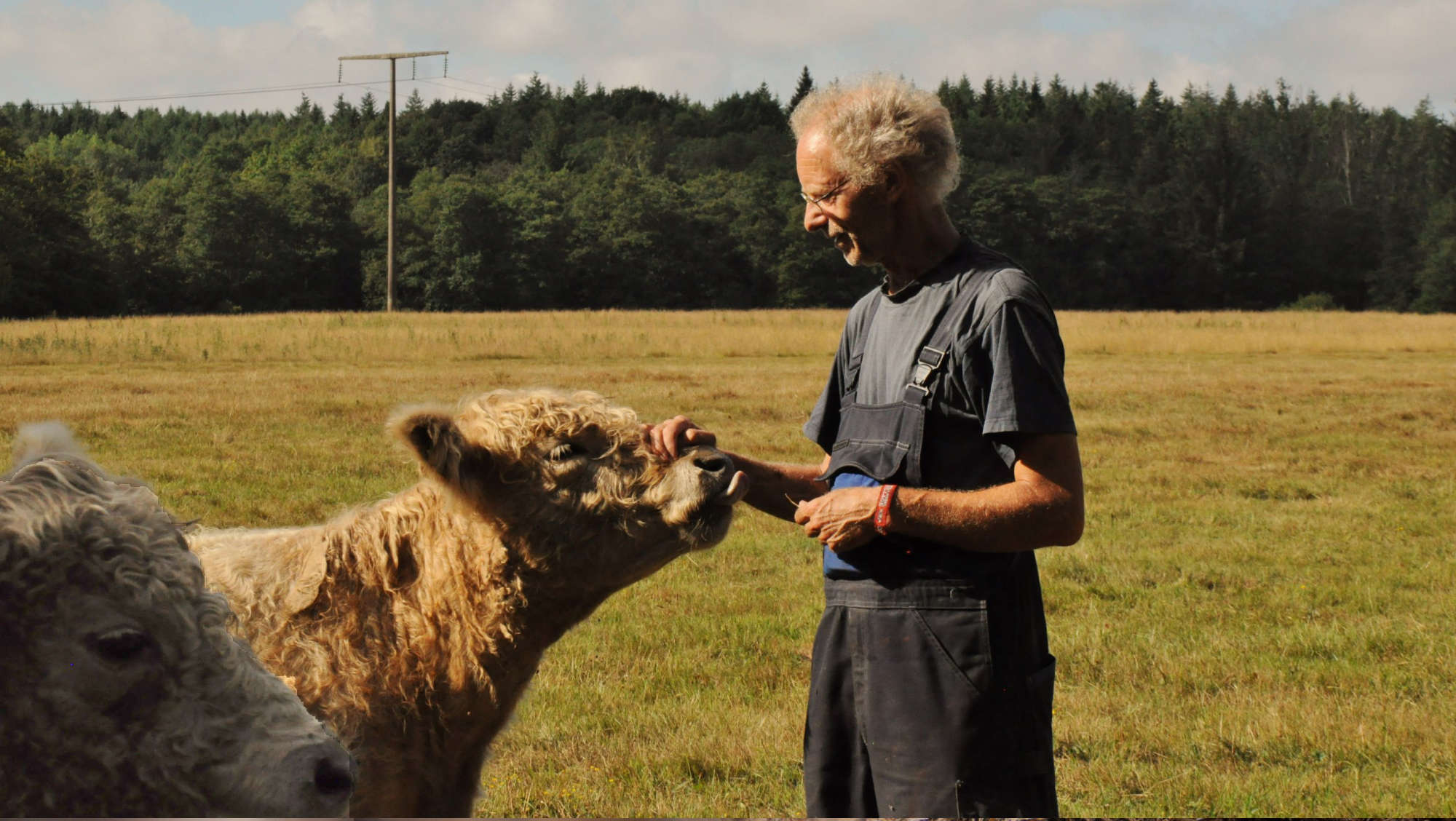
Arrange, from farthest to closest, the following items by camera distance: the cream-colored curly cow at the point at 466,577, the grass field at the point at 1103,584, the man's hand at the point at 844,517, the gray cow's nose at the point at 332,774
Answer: the grass field at the point at 1103,584 < the cream-colored curly cow at the point at 466,577 < the man's hand at the point at 844,517 < the gray cow's nose at the point at 332,774

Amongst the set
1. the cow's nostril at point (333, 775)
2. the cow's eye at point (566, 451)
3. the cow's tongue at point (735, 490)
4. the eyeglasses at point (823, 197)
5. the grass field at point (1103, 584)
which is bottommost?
the grass field at point (1103, 584)

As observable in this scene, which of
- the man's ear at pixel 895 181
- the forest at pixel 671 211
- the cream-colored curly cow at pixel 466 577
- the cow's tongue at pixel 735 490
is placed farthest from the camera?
the forest at pixel 671 211

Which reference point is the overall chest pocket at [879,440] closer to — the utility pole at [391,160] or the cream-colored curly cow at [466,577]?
the cream-colored curly cow at [466,577]

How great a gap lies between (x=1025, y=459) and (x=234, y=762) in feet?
6.29

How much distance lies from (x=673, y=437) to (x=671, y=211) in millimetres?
76151

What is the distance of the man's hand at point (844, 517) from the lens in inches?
114

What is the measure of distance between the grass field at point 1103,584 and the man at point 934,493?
1.88 metres

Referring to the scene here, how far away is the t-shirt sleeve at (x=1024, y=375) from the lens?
2.74m

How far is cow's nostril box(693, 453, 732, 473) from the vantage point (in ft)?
11.6

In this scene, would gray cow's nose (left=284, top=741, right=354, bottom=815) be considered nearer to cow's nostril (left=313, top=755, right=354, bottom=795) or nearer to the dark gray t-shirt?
cow's nostril (left=313, top=755, right=354, bottom=795)

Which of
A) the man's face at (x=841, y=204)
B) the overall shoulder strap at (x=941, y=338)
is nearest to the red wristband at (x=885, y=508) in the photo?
the overall shoulder strap at (x=941, y=338)

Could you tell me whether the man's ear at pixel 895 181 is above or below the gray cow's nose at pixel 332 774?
above

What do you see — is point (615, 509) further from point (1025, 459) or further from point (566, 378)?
point (566, 378)

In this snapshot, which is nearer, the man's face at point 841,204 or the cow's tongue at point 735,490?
the man's face at point 841,204
